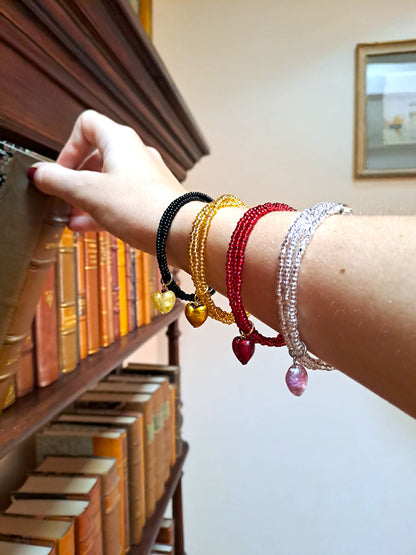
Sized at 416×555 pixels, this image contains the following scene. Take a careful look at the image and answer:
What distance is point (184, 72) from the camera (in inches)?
71.2

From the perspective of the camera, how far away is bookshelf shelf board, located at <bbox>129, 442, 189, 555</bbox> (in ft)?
3.12

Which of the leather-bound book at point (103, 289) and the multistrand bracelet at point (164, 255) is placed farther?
the leather-bound book at point (103, 289)

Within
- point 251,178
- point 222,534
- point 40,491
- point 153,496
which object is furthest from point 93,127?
point 222,534

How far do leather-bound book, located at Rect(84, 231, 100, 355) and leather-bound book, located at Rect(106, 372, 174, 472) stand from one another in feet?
1.21

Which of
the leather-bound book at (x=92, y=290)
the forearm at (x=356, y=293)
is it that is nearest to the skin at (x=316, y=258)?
the forearm at (x=356, y=293)

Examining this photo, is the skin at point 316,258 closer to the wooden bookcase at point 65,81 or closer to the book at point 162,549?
the wooden bookcase at point 65,81

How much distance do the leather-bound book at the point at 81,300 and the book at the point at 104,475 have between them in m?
0.21

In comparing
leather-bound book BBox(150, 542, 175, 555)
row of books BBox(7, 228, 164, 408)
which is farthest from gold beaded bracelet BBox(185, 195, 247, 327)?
leather-bound book BBox(150, 542, 175, 555)

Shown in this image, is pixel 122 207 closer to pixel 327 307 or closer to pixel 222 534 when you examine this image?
pixel 327 307

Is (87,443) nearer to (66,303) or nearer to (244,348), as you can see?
(66,303)

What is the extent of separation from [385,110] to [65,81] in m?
1.51

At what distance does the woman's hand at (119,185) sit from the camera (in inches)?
19.1

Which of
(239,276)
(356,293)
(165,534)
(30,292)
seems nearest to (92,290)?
(30,292)

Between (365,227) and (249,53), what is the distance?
5.45ft
